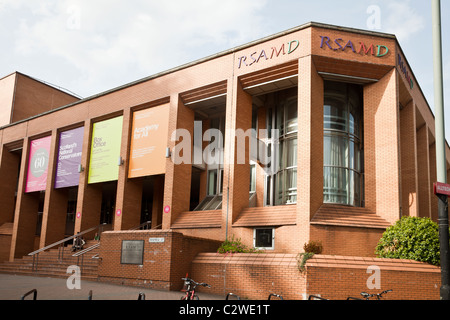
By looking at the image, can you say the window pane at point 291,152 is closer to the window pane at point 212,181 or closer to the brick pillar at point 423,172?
the window pane at point 212,181

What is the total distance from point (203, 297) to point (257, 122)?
446 inches

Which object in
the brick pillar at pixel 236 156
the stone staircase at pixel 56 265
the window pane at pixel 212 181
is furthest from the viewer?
the window pane at pixel 212 181

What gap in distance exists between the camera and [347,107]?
19.5 m

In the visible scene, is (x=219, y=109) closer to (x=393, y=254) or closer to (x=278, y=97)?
(x=278, y=97)

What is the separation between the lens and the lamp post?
7844 millimetres

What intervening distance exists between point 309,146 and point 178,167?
705cm

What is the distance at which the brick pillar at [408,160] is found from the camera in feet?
63.5

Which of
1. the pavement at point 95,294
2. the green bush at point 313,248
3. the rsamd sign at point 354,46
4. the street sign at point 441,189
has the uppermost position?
the rsamd sign at point 354,46

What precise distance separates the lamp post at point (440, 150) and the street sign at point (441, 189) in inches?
3.2

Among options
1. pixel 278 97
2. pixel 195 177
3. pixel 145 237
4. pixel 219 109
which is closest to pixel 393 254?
pixel 145 237

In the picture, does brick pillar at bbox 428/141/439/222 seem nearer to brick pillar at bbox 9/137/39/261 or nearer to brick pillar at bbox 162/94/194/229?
brick pillar at bbox 162/94/194/229

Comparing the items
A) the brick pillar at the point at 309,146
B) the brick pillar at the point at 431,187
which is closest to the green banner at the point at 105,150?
the brick pillar at the point at 309,146

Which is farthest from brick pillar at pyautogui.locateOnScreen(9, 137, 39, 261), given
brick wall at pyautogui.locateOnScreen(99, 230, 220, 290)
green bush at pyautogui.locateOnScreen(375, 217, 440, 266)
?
green bush at pyautogui.locateOnScreen(375, 217, 440, 266)

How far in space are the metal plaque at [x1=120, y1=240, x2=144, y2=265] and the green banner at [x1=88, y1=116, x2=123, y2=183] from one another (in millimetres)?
8991
